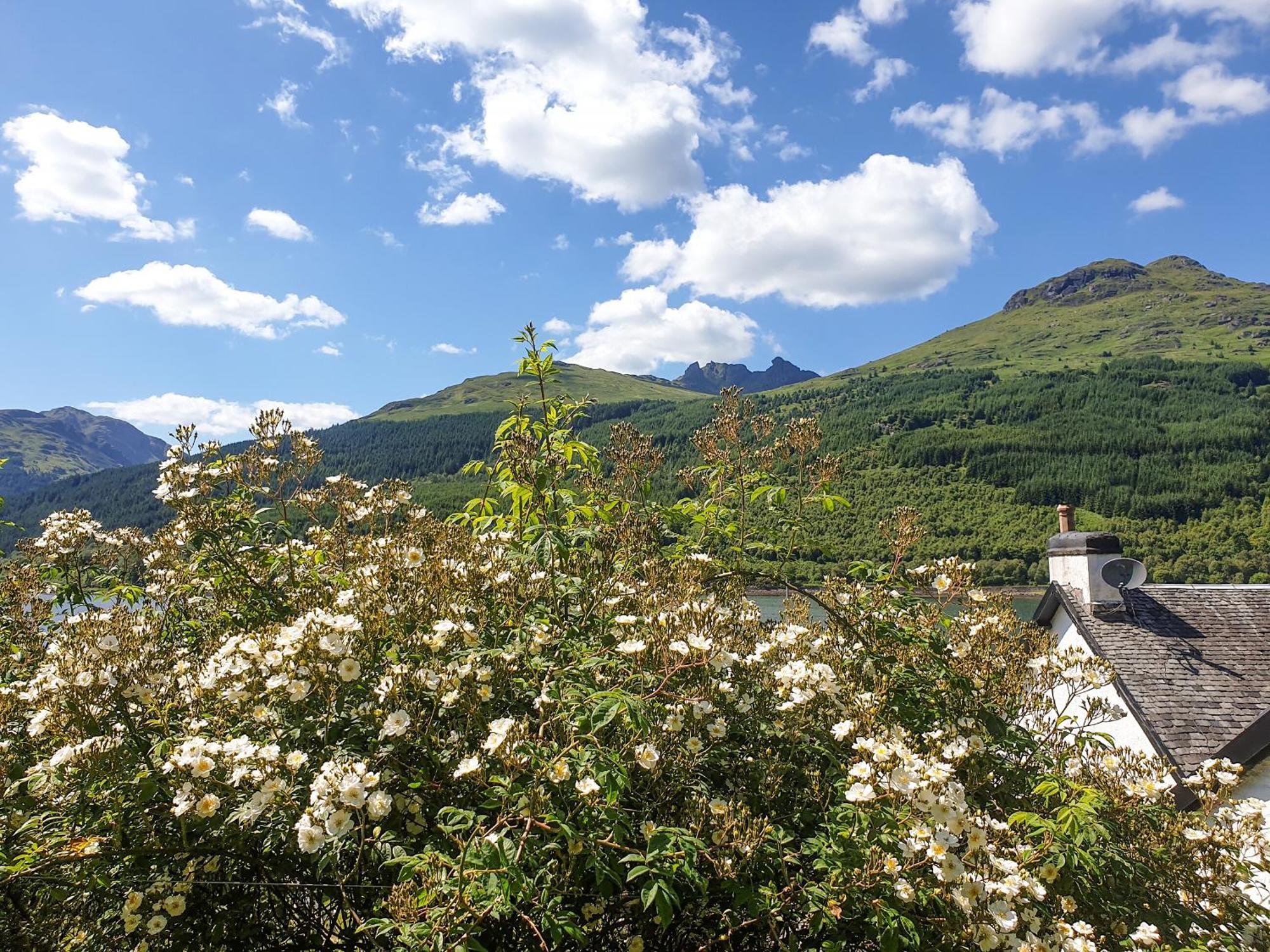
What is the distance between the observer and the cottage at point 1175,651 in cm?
929

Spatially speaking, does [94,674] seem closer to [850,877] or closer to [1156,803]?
[850,877]

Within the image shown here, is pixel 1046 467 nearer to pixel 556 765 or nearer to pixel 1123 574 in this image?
pixel 1123 574

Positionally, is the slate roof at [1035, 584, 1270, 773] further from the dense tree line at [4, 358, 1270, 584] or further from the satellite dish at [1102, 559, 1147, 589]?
the dense tree line at [4, 358, 1270, 584]

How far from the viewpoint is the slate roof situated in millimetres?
9406

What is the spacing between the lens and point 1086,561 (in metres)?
12.6

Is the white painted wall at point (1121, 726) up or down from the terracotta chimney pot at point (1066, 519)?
down

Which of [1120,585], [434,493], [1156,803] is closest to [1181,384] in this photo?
[434,493]

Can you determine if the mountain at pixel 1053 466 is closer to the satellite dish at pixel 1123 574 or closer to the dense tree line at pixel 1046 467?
the dense tree line at pixel 1046 467

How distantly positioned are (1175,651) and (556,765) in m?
13.4

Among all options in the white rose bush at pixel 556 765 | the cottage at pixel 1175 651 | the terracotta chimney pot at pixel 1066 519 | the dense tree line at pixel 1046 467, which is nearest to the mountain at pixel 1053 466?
the dense tree line at pixel 1046 467

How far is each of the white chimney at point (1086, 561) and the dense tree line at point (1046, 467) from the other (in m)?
44.5

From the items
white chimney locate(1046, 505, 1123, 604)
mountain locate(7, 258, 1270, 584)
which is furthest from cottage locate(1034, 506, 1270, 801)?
mountain locate(7, 258, 1270, 584)

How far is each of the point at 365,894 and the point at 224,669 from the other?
46.4 inches

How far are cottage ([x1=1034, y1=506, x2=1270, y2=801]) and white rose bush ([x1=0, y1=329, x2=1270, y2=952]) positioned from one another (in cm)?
609
